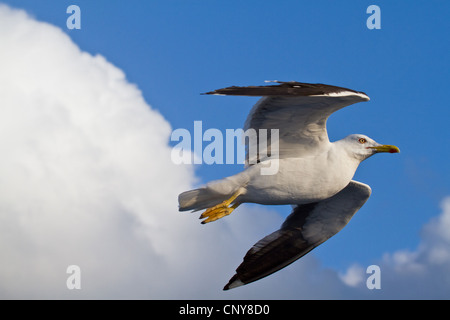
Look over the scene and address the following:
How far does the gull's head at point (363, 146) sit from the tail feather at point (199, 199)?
2673 mm

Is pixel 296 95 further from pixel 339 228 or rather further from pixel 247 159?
pixel 339 228

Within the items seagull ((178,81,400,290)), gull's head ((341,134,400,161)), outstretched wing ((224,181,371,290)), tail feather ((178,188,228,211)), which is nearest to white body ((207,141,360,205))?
seagull ((178,81,400,290))

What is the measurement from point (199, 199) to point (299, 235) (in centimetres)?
334

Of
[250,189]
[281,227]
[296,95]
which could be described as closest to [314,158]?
[250,189]

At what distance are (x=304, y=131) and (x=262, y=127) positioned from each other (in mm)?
800

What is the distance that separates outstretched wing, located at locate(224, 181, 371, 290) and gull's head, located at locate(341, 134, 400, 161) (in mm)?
1342

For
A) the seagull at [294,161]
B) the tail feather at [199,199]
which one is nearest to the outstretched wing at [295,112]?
the seagull at [294,161]

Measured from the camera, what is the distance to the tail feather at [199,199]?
12188mm

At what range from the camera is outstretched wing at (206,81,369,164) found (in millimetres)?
10734

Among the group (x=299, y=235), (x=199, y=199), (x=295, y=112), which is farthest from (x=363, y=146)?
(x=199, y=199)

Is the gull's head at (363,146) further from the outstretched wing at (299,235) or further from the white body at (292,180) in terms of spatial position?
the outstretched wing at (299,235)

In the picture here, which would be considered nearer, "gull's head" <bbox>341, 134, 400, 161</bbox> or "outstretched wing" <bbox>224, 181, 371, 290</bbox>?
"gull's head" <bbox>341, 134, 400, 161</bbox>

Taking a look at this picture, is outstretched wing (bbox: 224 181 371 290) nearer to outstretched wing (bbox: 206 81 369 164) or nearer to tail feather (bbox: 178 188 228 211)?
outstretched wing (bbox: 206 81 369 164)

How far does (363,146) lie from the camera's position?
1281 cm
